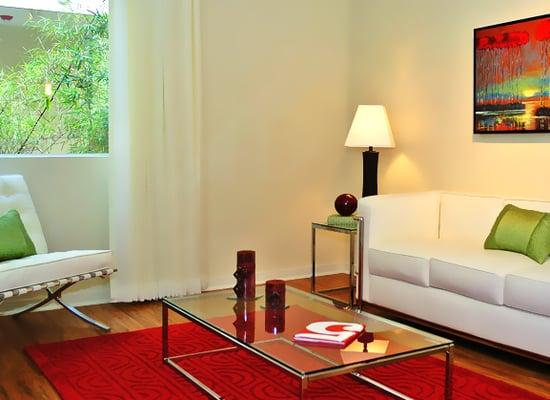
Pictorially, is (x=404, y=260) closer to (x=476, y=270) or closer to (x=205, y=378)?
(x=476, y=270)

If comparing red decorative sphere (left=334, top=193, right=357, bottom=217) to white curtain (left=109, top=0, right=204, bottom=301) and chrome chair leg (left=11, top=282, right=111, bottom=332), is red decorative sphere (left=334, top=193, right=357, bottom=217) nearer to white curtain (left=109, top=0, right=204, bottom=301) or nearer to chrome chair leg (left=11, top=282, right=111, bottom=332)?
white curtain (left=109, top=0, right=204, bottom=301)

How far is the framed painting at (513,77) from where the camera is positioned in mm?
3785

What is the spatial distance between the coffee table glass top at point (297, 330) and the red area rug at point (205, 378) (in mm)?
211

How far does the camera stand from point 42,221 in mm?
4164

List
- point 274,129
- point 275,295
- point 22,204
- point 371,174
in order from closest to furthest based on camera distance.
Result: point 275,295, point 22,204, point 371,174, point 274,129

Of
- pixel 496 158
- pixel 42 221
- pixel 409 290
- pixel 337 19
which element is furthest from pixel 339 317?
pixel 337 19

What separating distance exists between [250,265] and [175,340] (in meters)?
0.77

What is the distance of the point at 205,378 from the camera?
2922 millimetres

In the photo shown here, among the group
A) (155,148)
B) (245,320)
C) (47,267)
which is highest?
(155,148)

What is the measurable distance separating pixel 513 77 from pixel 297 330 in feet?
7.50

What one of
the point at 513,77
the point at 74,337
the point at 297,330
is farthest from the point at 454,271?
the point at 74,337

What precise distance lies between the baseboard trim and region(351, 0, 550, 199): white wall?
100 cm

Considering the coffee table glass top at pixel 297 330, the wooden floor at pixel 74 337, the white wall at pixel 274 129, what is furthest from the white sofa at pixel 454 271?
the white wall at pixel 274 129

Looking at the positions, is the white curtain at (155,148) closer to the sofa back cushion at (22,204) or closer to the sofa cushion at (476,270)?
the sofa back cushion at (22,204)
